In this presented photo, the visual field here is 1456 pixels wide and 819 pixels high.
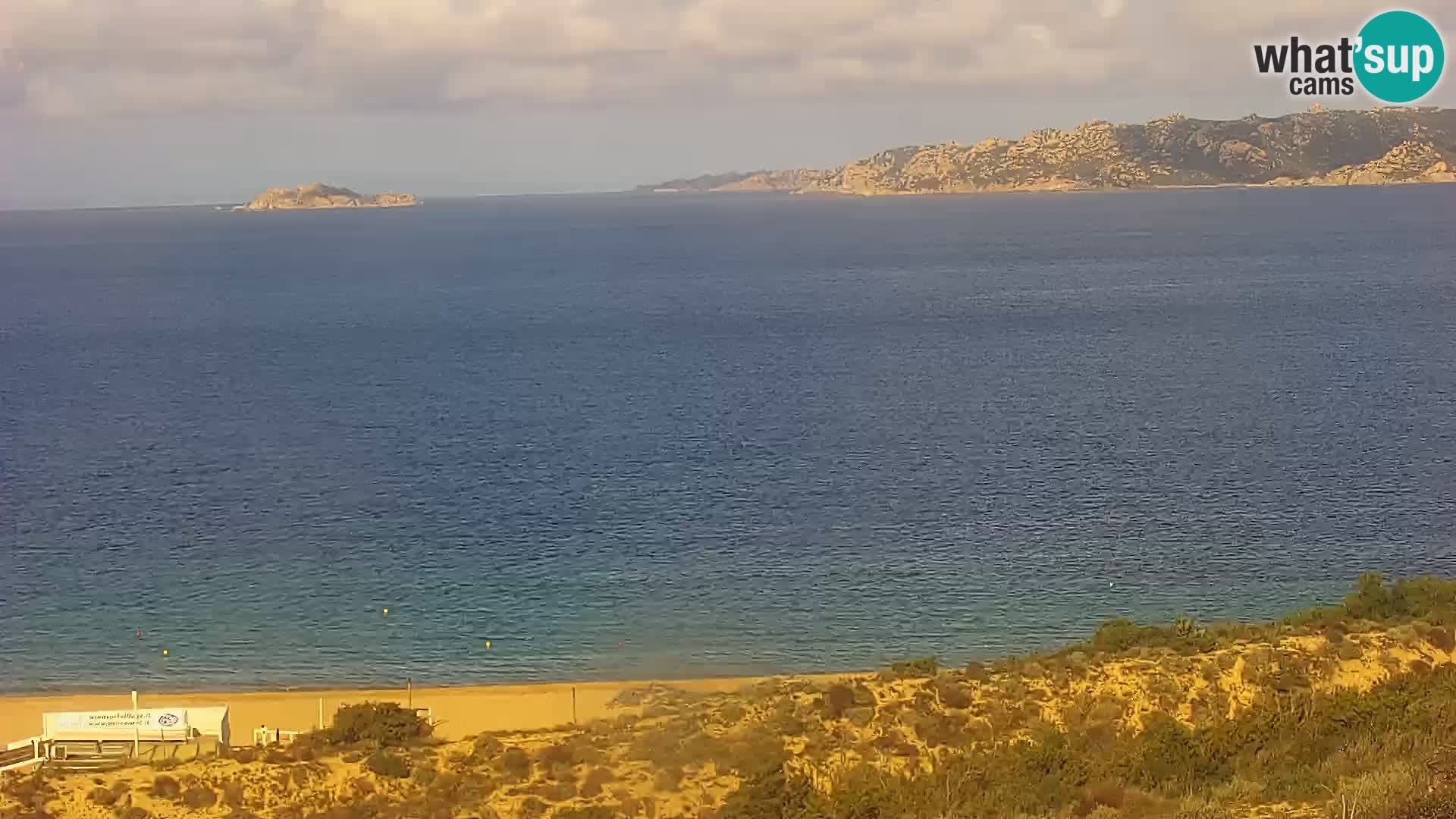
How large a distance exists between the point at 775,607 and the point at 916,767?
14.4 m

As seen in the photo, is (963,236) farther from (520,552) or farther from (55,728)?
(55,728)

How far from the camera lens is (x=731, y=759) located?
57.7ft

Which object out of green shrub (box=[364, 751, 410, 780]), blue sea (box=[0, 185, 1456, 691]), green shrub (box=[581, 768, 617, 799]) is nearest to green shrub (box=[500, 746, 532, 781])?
Result: green shrub (box=[581, 768, 617, 799])

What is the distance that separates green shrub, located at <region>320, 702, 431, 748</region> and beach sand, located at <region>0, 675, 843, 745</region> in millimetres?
2790

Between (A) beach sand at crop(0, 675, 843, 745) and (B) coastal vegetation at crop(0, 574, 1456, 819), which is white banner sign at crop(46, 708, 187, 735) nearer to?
(A) beach sand at crop(0, 675, 843, 745)

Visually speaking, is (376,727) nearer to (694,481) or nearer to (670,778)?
(670,778)

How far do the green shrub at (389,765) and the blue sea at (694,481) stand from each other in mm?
10660

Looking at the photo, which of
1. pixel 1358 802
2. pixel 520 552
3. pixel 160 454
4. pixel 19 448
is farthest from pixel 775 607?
pixel 19 448

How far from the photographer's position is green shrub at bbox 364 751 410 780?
17.6m

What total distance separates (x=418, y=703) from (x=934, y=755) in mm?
11885

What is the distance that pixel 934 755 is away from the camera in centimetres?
1789

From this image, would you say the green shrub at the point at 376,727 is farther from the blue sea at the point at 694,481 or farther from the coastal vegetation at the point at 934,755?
the blue sea at the point at 694,481

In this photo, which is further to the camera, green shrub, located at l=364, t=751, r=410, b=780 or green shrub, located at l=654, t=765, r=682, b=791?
green shrub, located at l=364, t=751, r=410, b=780

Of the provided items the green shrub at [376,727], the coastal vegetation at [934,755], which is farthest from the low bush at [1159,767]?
the green shrub at [376,727]
